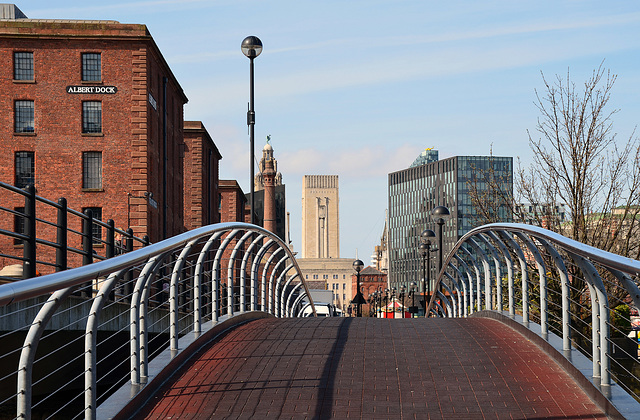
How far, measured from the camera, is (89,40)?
40.2 meters

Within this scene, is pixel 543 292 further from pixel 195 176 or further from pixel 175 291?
pixel 195 176

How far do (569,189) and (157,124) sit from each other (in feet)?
92.8

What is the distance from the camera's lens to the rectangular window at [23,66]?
39938 mm

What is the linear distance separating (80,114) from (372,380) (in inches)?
1357

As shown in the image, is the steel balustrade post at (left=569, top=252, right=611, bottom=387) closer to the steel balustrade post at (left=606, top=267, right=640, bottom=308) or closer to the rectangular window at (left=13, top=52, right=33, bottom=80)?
the steel balustrade post at (left=606, top=267, right=640, bottom=308)

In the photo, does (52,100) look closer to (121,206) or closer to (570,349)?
(121,206)

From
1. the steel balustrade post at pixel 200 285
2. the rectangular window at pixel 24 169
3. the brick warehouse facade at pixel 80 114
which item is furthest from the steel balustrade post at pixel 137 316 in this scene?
the rectangular window at pixel 24 169

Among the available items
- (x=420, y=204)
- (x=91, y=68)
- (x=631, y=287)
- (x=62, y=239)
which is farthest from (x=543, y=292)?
(x=420, y=204)

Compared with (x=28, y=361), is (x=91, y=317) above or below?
above

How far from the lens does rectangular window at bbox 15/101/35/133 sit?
39.8 metres

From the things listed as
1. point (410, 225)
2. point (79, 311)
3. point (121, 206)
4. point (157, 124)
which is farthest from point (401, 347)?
point (410, 225)

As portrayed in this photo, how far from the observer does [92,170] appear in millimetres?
40156

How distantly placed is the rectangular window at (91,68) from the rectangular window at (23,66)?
2406 millimetres

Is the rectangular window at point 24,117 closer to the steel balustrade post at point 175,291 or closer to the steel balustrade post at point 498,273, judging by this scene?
the steel balustrade post at point 498,273
